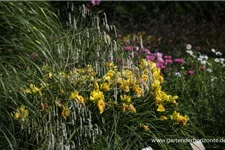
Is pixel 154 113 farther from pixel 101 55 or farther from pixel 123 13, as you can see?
pixel 123 13

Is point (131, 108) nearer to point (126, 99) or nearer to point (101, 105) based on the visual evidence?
point (126, 99)

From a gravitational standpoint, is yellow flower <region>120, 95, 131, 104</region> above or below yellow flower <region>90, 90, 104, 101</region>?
below

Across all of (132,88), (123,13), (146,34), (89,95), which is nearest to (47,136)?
(89,95)

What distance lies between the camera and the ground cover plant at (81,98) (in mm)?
3910

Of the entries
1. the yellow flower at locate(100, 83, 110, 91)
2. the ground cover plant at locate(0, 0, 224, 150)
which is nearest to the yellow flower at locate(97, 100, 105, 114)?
the ground cover plant at locate(0, 0, 224, 150)

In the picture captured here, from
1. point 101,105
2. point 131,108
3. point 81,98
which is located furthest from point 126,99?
point 81,98

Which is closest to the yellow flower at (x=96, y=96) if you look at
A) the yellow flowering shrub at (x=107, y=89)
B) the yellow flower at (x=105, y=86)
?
the yellow flowering shrub at (x=107, y=89)

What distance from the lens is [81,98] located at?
156 inches

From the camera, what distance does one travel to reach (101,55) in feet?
15.3

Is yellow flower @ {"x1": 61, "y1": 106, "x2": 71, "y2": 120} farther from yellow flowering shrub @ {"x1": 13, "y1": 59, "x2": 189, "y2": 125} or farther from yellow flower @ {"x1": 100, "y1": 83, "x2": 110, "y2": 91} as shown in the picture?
yellow flower @ {"x1": 100, "y1": 83, "x2": 110, "y2": 91}

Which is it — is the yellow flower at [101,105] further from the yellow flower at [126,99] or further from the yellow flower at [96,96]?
the yellow flower at [126,99]

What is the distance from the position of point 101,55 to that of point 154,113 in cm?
66

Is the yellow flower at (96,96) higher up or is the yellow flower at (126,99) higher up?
the yellow flower at (96,96)

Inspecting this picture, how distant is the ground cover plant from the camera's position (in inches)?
154
